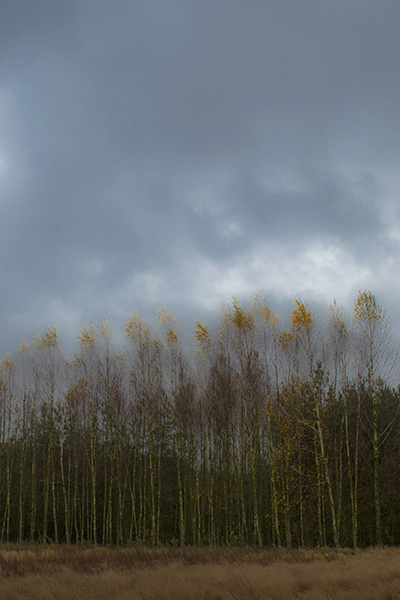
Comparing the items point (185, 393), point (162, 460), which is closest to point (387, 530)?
point (185, 393)

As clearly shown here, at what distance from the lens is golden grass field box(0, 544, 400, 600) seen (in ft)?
28.3

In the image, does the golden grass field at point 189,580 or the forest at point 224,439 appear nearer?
the golden grass field at point 189,580

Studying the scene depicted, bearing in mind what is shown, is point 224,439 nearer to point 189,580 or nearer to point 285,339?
point 285,339

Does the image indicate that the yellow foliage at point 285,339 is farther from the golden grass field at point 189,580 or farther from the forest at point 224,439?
the golden grass field at point 189,580

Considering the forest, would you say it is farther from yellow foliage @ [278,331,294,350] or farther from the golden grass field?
the golden grass field

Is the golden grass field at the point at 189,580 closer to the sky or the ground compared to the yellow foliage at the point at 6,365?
closer to the ground

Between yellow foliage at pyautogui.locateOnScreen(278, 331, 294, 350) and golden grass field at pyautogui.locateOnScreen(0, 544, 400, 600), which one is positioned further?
yellow foliage at pyautogui.locateOnScreen(278, 331, 294, 350)

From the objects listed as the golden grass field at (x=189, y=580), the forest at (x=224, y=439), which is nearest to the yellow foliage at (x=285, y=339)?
the forest at (x=224, y=439)

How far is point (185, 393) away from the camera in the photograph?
30578 millimetres

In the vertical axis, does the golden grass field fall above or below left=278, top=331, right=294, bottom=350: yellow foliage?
below

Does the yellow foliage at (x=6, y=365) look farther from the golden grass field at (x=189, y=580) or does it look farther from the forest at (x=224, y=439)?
the golden grass field at (x=189, y=580)

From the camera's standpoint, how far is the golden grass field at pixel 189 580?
8.63m

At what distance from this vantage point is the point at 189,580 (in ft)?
32.5

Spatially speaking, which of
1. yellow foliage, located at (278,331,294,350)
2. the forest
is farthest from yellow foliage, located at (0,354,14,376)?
yellow foliage, located at (278,331,294,350)
